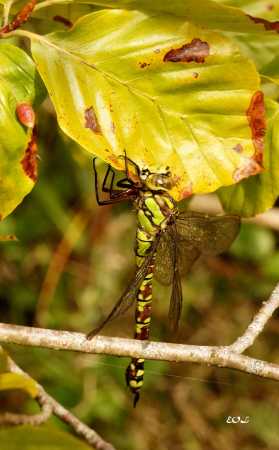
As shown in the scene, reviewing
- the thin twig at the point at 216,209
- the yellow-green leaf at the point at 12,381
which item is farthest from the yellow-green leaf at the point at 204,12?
the thin twig at the point at 216,209

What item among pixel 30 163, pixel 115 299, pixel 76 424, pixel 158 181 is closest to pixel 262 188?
pixel 158 181

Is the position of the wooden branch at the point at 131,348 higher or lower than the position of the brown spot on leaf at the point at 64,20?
lower

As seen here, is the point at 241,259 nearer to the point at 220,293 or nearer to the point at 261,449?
the point at 220,293

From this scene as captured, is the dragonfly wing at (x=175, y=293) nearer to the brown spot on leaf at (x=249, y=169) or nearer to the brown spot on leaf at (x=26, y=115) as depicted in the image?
the brown spot on leaf at (x=249, y=169)

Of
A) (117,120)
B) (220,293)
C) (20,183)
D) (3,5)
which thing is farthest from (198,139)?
(220,293)

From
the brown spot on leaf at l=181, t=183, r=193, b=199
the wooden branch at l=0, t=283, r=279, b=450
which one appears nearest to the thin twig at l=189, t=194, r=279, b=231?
the brown spot on leaf at l=181, t=183, r=193, b=199

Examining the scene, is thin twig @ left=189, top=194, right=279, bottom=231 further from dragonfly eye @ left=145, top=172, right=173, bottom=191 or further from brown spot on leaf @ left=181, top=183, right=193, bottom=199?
brown spot on leaf @ left=181, top=183, right=193, bottom=199
